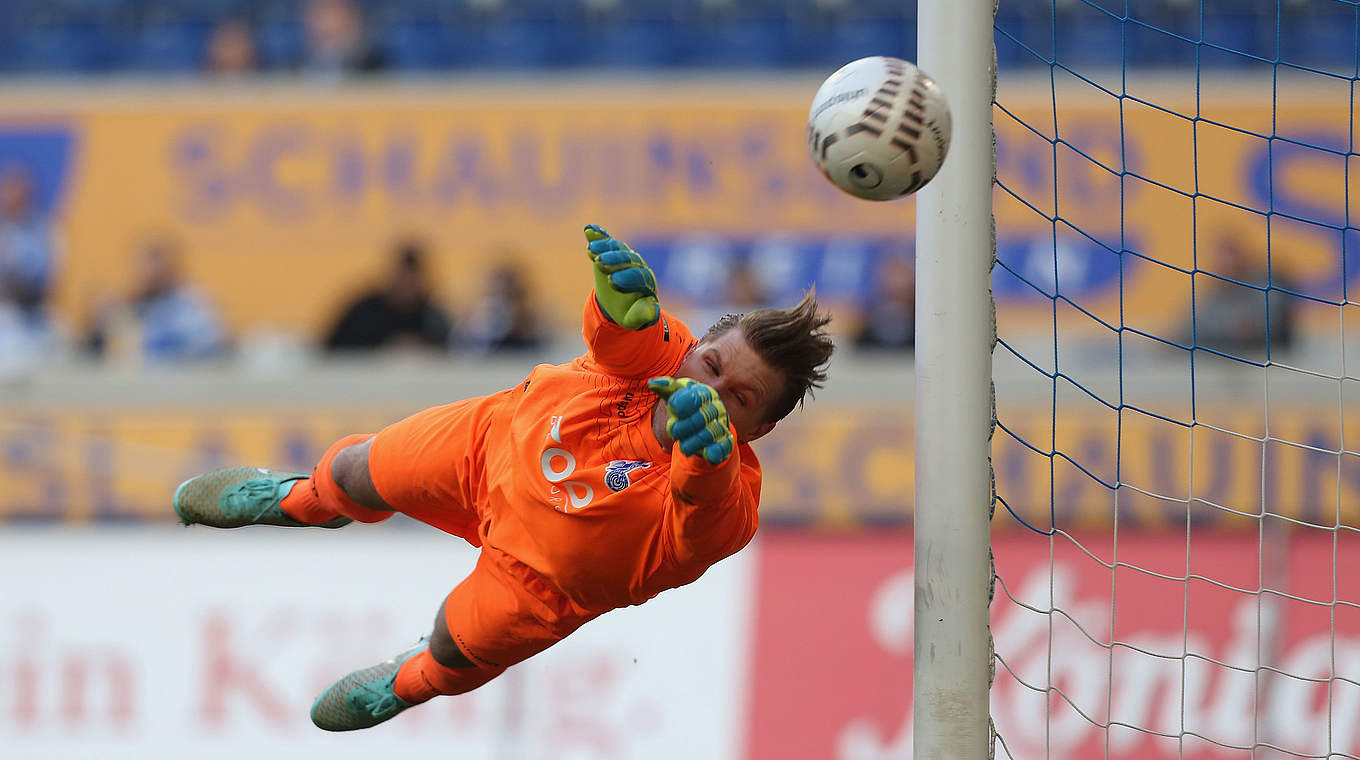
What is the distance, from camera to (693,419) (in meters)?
3.08

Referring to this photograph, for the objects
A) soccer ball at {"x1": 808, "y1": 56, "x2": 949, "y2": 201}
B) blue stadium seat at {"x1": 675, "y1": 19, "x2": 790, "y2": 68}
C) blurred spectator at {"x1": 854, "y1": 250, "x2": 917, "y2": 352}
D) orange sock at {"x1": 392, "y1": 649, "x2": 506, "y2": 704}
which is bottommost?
blurred spectator at {"x1": 854, "y1": 250, "x2": 917, "y2": 352}

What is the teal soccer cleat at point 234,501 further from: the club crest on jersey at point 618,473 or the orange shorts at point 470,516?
the club crest on jersey at point 618,473

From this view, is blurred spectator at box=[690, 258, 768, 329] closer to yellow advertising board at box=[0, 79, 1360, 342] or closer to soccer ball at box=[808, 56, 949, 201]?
yellow advertising board at box=[0, 79, 1360, 342]

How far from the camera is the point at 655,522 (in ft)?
11.8

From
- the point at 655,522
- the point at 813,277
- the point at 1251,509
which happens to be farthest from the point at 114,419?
the point at 1251,509

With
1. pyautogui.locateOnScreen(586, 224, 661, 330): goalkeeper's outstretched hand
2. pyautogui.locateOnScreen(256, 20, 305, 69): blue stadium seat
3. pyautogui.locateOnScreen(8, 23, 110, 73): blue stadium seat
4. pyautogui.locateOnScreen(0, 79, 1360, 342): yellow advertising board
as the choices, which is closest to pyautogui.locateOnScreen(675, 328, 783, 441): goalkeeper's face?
pyautogui.locateOnScreen(586, 224, 661, 330): goalkeeper's outstretched hand

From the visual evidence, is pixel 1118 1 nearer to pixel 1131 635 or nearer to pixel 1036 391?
pixel 1036 391

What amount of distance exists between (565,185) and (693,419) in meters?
6.69

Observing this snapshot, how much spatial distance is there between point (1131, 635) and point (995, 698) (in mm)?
609

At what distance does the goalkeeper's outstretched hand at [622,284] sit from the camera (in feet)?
10.9

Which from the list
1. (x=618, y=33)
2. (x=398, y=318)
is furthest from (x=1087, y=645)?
(x=618, y=33)

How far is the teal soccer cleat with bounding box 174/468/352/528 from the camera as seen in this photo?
4.21 metres

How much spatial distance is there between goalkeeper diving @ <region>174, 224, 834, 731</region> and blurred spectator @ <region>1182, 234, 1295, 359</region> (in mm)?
4230

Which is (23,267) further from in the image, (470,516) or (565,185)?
(470,516)
